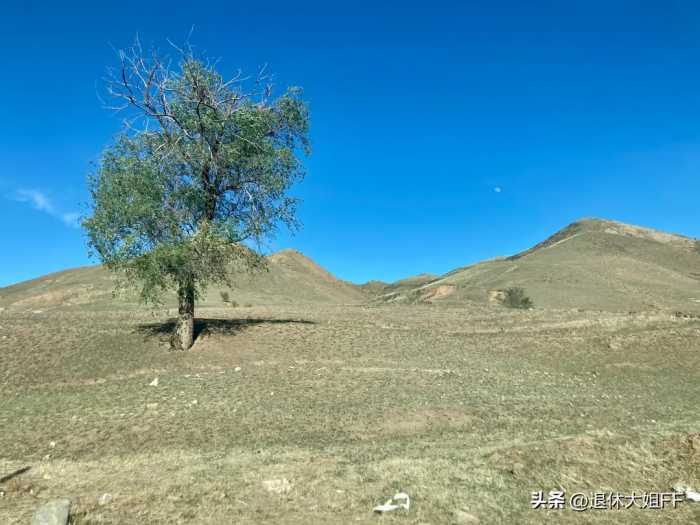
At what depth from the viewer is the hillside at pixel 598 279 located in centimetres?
5884

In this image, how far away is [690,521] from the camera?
668 centimetres

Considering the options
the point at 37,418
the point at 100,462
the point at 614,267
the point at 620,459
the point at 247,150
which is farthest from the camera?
the point at 614,267

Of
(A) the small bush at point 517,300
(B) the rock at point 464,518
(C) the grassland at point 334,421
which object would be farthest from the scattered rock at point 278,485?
(A) the small bush at point 517,300

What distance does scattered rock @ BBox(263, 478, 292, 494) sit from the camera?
7.51 metres

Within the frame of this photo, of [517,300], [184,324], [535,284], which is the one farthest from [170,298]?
[535,284]

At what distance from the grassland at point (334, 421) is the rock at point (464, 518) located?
3cm

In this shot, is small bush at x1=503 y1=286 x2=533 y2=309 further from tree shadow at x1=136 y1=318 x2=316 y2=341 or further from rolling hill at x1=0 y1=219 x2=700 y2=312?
tree shadow at x1=136 y1=318 x2=316 y2=341

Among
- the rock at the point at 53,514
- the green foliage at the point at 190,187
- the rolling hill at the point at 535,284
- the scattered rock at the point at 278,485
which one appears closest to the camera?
the rock at the point at 53,514

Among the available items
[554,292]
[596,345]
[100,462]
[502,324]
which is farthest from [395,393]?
[554,292]

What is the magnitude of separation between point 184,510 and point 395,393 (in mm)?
9467

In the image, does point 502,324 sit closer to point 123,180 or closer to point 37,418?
point 123,180

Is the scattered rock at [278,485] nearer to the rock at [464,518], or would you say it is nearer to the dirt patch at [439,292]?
the rock at [464,518]

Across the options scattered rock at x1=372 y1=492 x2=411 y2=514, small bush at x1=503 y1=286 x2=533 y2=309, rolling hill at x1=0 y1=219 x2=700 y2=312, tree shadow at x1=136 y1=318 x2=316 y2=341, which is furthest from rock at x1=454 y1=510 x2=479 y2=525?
small bush at x1=503 y1=286 x2=533 y2=309

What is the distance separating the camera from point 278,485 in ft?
25.2
